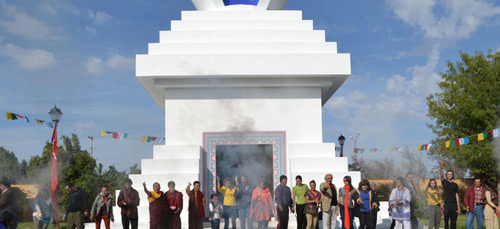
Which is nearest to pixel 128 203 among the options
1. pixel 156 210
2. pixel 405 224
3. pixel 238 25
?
pixel 156 210

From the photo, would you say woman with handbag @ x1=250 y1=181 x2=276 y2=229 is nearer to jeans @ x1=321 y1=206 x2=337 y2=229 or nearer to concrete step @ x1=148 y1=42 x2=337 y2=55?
jeans @ x1=321 y1=206 x2=337 y2=229

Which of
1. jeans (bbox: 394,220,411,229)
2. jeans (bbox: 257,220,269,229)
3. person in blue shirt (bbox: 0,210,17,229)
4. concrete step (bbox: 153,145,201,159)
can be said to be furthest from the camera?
concrete step (bbox: 153,145,201,159)

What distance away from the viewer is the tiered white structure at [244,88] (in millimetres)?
9617

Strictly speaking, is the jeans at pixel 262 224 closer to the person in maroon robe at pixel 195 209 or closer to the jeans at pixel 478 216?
the person in maroon robe at pixel 195 209

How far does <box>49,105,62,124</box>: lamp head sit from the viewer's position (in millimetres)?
9531

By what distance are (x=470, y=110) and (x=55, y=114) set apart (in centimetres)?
1355

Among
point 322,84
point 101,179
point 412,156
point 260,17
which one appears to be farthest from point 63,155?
point 412,156

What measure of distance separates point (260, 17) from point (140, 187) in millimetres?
4726

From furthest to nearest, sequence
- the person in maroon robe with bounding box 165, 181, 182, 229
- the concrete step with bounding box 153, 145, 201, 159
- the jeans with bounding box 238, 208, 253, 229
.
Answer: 1. the concrete step with bounding box 153, 145, 201, 159
2. the jeans with bounding box 238, 208, 253, 229
3. the person in maroon robe with bounding box 165, 181, 182, 229

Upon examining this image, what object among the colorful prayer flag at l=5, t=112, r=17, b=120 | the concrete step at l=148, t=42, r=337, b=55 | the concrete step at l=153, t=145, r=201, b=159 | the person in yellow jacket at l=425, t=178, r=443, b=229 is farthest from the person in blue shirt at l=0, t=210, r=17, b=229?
the person in yellow jacket at l=425, t=178, r=443, b=229

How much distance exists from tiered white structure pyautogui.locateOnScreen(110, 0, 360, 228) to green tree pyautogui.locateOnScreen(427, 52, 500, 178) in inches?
333

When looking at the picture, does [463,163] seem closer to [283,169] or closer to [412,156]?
[412,156]

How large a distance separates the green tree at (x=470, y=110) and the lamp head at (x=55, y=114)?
12977 millimetres

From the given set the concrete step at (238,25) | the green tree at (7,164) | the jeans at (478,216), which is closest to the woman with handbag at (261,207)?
the jeans at (478,216)
